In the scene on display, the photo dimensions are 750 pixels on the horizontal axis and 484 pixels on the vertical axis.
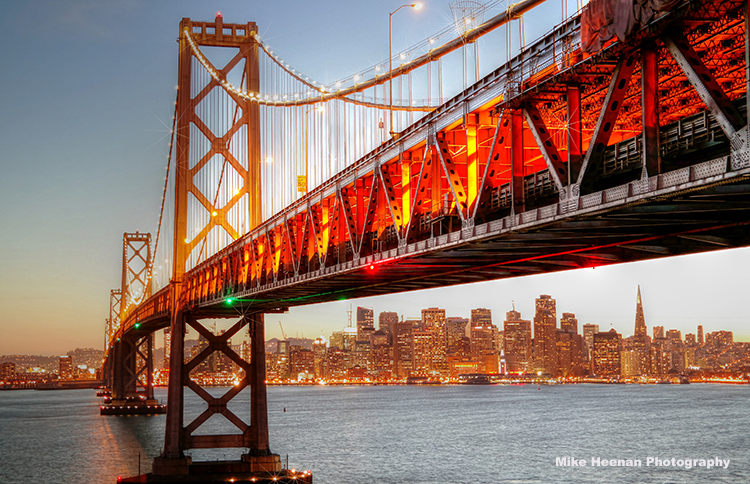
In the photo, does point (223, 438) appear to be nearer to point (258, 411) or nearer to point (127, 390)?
point (258, 411)

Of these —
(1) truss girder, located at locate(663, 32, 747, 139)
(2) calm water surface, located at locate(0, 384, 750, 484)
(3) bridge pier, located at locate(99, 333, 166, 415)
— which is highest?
(1) truss girder, located at locate(663, 32, 747, 139)

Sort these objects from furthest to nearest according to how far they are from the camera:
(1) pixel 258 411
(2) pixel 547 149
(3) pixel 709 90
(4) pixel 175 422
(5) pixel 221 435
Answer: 1. (1) pixel 258 411
2. (4) pixel 175 422
3. (5) pixel 221 435
4. (2) pixel 547 149
5. (3) pixel 709 90

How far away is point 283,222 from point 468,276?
25.0 feet

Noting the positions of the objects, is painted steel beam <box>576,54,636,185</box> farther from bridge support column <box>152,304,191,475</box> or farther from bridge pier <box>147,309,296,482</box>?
bridge support column <box>152,304,191,475</box>

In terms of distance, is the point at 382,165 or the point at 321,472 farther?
the point at 321,472

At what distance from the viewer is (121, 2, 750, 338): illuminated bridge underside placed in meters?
9.81

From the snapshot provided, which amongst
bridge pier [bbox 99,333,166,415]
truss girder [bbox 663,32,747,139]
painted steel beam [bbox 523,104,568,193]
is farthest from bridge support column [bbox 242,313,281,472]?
bridge pier [bbox 99,333,166,415]

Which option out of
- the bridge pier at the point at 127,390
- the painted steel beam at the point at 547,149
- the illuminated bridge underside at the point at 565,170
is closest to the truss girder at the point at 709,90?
the illuminated bridge underside at the point at 565,170

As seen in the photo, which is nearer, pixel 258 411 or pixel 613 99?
pixel 613 99

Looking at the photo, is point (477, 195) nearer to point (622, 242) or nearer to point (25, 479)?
point (622, 242)

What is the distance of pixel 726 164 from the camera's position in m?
8.79

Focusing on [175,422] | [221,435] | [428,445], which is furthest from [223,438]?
[428,445]

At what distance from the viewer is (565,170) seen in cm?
1214

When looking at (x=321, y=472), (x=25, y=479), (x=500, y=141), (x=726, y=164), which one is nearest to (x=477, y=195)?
(x=500, y=141)
